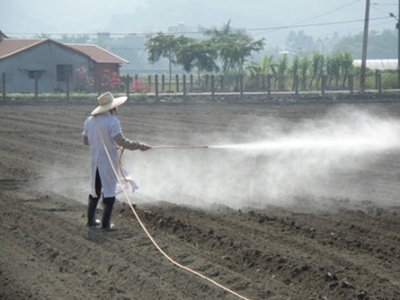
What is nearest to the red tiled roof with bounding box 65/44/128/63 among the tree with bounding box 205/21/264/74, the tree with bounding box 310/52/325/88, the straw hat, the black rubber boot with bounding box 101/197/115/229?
the tree with bounding box 205/21/264/74

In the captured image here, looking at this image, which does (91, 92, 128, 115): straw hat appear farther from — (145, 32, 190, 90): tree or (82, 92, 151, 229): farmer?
(145, 32, 190, 90): tree

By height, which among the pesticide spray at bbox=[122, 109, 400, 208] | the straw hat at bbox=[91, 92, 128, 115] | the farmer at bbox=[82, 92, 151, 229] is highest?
the straw hat at bbox=[91, 92, 128, 115]

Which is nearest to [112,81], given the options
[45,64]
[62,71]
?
[62,71]

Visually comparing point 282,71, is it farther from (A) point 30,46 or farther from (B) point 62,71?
(A) point 30,46

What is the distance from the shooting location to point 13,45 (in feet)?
202

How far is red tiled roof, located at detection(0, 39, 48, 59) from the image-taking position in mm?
58469

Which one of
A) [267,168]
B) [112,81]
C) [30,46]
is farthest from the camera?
[30,46]

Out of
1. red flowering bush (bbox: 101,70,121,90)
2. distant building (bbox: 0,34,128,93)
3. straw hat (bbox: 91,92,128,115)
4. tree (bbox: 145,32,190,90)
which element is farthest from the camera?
tree (bbox: 145,32,190,90)

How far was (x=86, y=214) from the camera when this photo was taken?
1213 cm

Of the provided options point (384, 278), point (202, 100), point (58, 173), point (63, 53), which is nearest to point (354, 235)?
point (384, 278)

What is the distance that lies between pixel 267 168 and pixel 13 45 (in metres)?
47.6

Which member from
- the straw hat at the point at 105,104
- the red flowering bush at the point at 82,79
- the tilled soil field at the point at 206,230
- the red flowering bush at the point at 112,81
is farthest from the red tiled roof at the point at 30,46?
the straw hat at the point at 105,104

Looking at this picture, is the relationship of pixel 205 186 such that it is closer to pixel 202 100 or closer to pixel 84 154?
pixel 84 154

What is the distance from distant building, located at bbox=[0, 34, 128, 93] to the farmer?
149 feet
